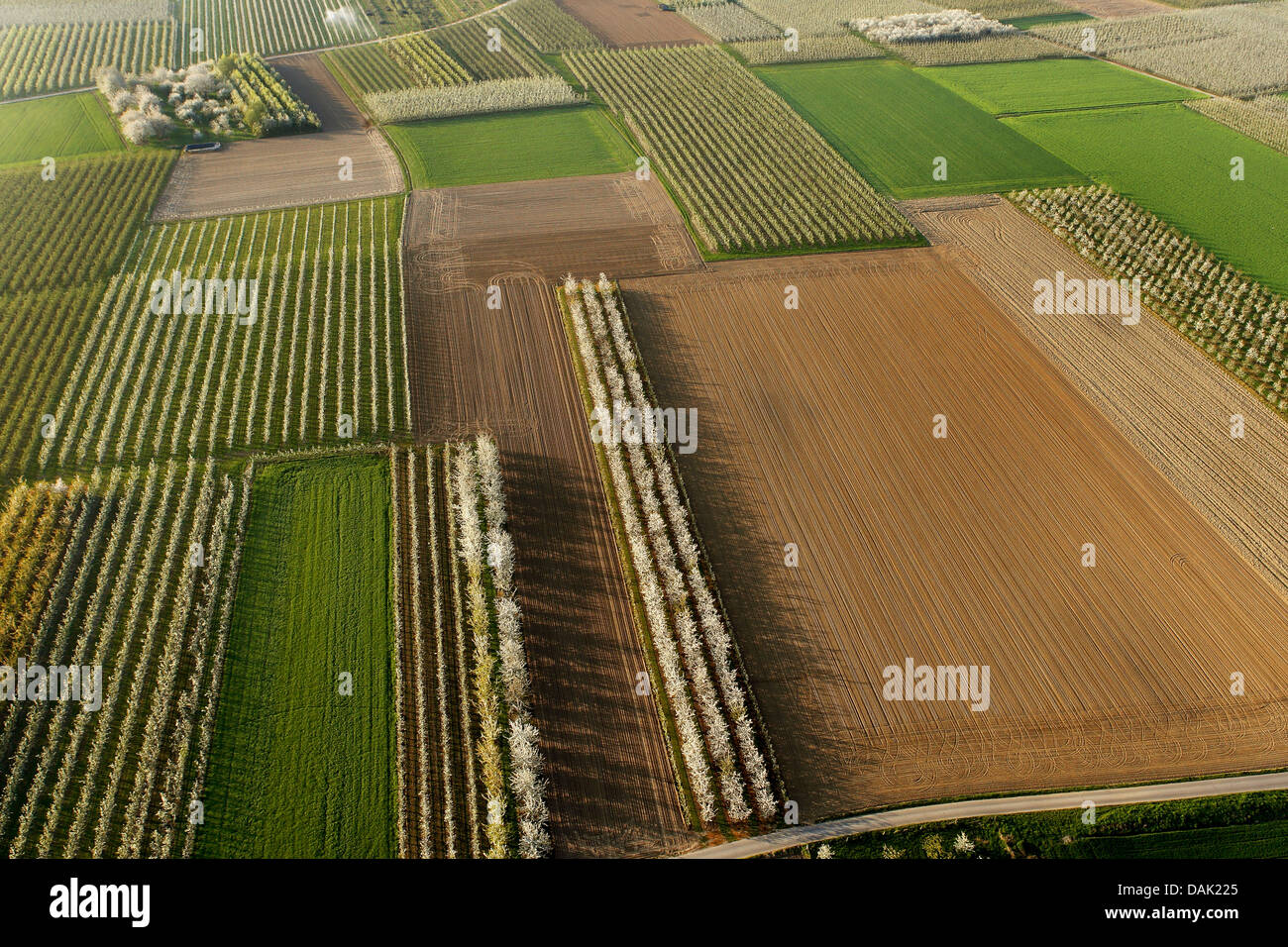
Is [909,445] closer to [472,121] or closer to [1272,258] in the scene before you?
[1272,258]

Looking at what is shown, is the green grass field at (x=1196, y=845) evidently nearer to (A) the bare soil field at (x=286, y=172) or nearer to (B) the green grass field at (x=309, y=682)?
(B) the green grass field at (x=309, y=682)

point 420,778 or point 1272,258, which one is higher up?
point 1272,258

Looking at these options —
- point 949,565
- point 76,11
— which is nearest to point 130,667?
point 949,565

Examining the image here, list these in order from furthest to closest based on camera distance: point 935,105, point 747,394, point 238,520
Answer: point 935,105 → point 747,394 → point 238,520

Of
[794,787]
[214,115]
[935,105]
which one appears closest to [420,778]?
[794,787]

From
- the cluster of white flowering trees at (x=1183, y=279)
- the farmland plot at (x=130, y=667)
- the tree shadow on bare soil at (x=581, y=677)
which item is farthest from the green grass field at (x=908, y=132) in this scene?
the farmland plot at (x=130, y=667)

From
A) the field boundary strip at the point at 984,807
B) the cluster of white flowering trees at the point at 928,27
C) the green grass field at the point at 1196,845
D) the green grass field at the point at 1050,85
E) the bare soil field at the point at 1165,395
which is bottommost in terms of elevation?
the green grass field at the point at 1196,845
